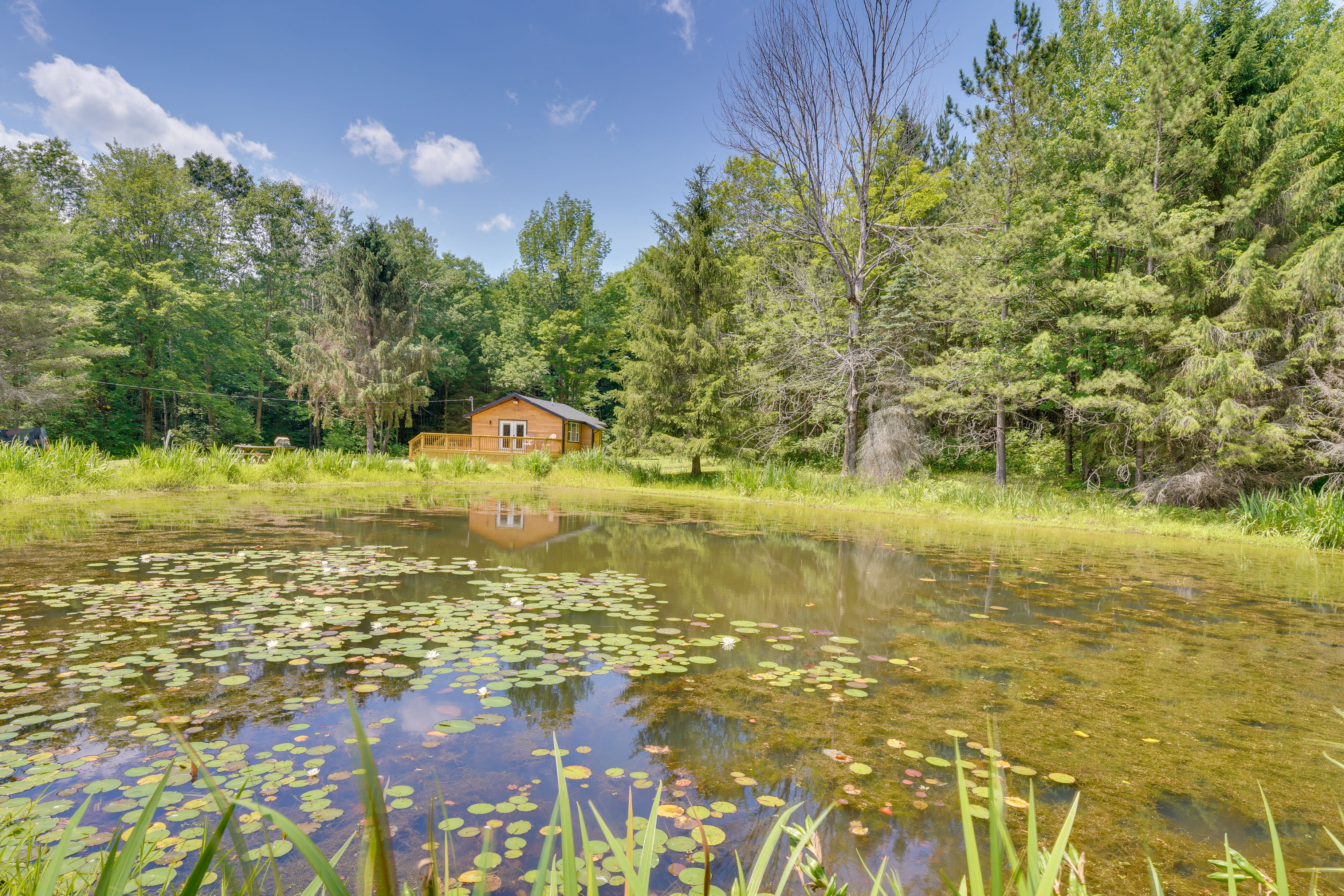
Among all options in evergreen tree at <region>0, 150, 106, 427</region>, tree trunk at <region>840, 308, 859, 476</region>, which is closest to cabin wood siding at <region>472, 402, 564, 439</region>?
evergreen tree at <region>0, 150, 106, 427</region>

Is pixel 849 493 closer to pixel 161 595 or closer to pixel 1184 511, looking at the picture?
pixel 1184 511

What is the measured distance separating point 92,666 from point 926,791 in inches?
173

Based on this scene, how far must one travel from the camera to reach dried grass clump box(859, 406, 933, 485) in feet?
51.8

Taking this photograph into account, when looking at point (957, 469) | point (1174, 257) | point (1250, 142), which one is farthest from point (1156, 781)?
point (957, 469)

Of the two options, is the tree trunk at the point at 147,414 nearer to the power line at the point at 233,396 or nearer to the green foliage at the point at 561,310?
the power line at the point at 233,396

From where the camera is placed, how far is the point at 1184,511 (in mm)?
11828

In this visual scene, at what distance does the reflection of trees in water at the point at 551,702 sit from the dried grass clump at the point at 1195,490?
43.5 ft

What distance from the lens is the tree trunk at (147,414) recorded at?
26719mm

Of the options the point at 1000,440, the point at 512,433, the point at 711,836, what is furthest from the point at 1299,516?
the point at 512,433

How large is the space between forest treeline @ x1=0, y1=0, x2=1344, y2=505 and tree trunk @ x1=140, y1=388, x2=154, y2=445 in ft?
0.58

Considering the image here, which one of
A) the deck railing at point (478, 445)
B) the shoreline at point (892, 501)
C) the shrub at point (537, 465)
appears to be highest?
the deck railing at point (478, 445)

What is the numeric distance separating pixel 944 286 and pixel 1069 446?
6.67 meters

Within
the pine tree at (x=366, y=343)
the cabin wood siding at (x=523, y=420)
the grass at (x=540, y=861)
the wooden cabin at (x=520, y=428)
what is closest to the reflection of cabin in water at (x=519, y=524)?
the grass at (x=540, y=861)

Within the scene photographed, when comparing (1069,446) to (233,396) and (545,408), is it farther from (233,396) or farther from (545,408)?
(233,396)
